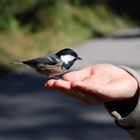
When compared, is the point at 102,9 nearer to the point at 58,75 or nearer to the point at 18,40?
the point at 18,40

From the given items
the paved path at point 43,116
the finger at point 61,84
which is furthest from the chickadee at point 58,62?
the paved path at point 43,116

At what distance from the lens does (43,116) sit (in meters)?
10.9

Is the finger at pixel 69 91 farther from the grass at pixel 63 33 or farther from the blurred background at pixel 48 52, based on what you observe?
the grass at pixel 63 33

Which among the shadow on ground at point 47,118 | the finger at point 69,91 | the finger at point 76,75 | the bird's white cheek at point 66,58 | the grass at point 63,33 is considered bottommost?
the finger at point 69,91

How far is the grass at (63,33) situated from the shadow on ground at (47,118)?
3.86 m

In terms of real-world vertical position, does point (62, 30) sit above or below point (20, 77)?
above

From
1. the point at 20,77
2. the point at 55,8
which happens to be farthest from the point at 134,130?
the point at 55,8

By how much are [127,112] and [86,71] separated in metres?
0.31

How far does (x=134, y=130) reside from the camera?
2.68 meters

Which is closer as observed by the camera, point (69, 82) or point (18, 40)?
point (69, 82)

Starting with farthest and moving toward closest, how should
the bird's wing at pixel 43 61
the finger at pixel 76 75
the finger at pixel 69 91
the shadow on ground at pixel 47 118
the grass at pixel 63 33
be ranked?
the grass at pixel 63 33
the shadow on ground at pixel 47 118
the bird's wing at pixel 43 61
the finger at pixel 76 75
the finger at pixel 69 91

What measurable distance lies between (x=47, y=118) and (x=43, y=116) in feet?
0.57

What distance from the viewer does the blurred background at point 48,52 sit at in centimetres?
1002

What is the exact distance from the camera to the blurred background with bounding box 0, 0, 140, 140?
32.9 ft
